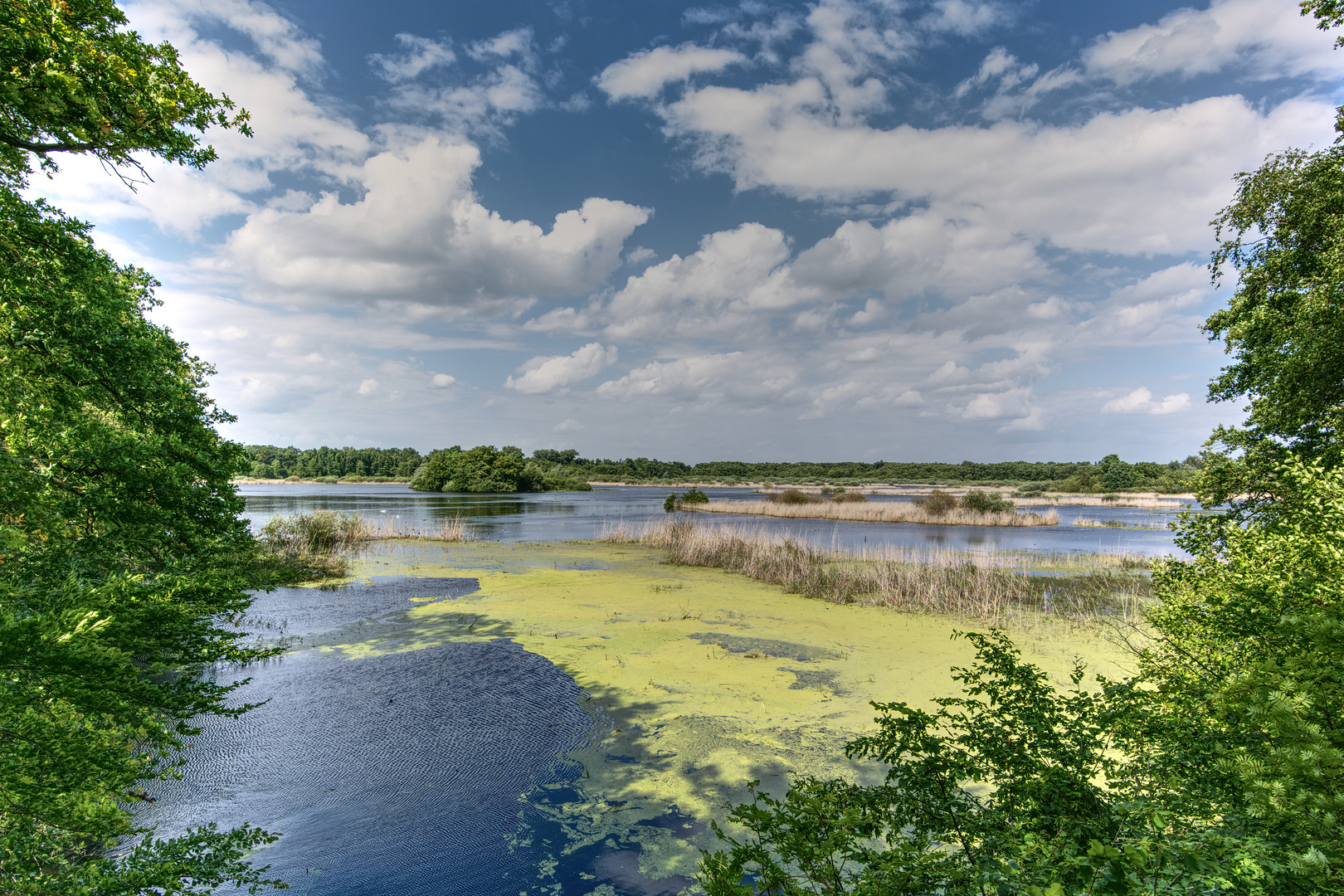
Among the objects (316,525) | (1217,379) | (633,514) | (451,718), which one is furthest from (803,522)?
(451,718)

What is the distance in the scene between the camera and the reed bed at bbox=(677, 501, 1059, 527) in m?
29.1

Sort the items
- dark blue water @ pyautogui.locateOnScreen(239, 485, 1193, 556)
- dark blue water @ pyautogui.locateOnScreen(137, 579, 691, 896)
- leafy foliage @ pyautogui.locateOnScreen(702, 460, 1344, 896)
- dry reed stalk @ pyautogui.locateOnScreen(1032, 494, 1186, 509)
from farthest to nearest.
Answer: dry reed stalk @ pyautogui.locateOnScreen(1032, 494, 1186, 509) → dark blue water @ pyautogui.locateOnScreen(239, 485, 1193, 556) → dark blue water @ pyautogui.locateOnScreen(137, 579, 691, 896) → leafy foliage @ pyautogui.locateOnScreen(702, 460, 1344, 896)

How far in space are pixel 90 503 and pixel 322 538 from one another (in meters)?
15.4

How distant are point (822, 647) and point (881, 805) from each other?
20.0 feet

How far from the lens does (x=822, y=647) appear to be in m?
8.33

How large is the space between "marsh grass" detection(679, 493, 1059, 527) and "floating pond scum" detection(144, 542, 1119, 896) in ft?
74.4

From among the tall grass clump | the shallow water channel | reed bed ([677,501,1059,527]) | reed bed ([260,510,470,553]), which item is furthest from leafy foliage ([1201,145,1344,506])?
the tall grass clump

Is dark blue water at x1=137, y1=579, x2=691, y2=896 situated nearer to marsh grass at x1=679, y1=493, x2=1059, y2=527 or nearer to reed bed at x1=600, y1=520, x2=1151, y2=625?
reed bed at x1=600, y1=520, x2=1151, y2=625

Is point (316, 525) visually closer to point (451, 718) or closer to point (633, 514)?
point (451, 718)

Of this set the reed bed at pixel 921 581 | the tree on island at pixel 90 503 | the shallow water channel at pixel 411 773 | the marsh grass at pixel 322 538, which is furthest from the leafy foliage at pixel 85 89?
the reed bed at pixel 921 581

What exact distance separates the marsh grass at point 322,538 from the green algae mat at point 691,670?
1264 millimetres

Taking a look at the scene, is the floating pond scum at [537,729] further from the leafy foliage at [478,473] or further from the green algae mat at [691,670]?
the leafy foliage at [478,473]

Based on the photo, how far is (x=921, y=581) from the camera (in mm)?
11367

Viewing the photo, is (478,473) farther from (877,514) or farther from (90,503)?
(90,503)
